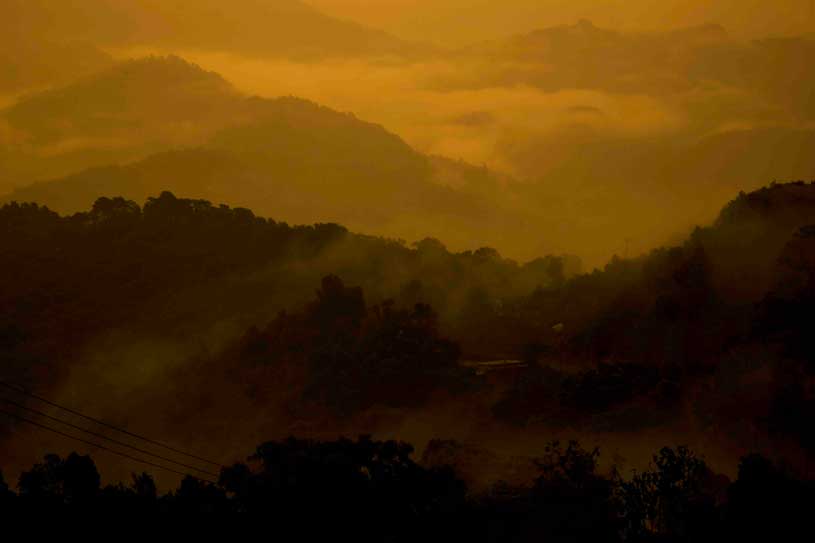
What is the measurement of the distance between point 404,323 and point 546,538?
26860 mm

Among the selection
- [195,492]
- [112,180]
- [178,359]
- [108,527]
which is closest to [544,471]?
[195,492]

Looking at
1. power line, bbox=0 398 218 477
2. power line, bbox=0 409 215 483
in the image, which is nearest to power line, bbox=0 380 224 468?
power line, bbox=0 398 218 477

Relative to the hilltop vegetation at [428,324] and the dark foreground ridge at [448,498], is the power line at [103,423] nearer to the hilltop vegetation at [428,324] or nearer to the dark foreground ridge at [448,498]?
the hilltop vegetation at [428,324]

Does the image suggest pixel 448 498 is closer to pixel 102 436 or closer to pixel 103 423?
pixel 102 436

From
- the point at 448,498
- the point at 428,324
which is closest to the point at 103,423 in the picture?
the point at 428,324

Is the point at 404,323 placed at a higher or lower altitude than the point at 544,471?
higher

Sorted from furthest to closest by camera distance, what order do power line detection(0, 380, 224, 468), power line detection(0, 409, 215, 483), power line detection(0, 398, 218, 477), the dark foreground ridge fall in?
power line detection(0, 380, 224, 468) < power line detection(0, 398, 218, 477) < power line detection(0, 409, 215, 483) < the dark foreground ridge

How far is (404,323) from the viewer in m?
53.7

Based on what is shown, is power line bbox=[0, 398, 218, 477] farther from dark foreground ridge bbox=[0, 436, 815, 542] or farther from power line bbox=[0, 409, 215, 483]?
dark foreground ridge bbox=[0, 436, 815, 542]

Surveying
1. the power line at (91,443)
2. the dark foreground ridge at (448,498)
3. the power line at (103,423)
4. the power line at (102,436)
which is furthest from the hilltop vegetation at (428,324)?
the dark foreground ridge at (448,498)

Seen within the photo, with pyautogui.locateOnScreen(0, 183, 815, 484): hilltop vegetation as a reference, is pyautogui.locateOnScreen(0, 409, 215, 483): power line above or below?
below

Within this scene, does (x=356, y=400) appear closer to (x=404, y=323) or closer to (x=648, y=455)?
(x=404, y=323)

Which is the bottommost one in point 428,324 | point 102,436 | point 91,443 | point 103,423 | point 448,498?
point 448,498

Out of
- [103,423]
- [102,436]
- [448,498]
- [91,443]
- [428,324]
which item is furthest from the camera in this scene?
[428,324]
